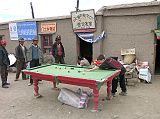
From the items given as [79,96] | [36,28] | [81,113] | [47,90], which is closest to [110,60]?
[79,96]

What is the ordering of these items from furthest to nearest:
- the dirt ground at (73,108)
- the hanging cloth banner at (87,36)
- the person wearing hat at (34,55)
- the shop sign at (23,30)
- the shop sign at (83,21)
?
the shop sign at (23,30)
the hanging cloth banner at (87,36)
the shop sign at (83,21)
the person wearing hat at (34,55)
the dirt ground at (73,108)

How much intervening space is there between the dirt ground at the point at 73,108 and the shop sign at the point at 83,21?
3458 millimetres

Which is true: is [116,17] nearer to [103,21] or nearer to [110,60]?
[103,21]

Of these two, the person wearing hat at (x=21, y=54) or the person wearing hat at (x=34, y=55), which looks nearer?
the person wearing hat at (x=34, y=55)

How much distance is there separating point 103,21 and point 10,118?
626 centimetres

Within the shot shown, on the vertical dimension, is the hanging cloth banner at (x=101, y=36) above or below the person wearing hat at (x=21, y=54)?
above

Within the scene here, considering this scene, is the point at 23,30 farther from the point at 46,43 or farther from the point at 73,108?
the point at 73,108

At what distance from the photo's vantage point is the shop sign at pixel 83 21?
10570 mm

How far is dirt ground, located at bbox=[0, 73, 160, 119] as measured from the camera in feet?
19.3

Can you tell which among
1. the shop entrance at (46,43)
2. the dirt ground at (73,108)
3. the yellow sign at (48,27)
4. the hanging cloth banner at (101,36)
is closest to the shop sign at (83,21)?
the hanging cloth banner at (101,36)

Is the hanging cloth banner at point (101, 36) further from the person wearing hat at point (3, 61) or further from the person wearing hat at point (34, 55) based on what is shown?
the person wearing hat at point (3, 61)

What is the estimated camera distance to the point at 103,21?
34.2 ft

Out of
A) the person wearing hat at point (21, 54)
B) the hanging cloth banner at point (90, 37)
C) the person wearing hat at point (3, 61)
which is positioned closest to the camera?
the person wearing hat at point (3, 61)

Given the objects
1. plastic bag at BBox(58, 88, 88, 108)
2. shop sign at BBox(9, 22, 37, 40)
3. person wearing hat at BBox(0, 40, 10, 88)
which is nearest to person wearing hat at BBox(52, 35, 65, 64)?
person wearing hat at BBox(0, 40, 10, 88)
